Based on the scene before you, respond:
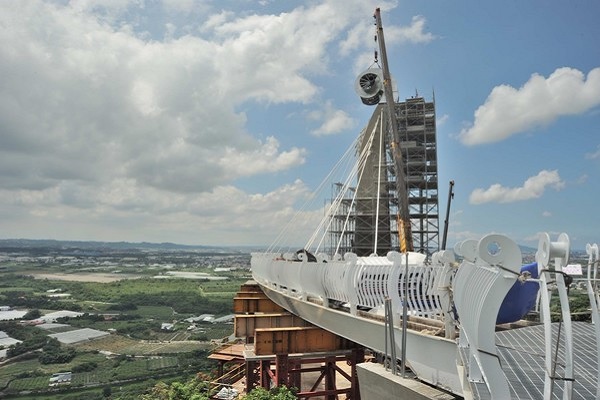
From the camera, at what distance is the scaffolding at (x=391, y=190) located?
1169 inches

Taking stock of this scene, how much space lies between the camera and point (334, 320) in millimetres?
9859

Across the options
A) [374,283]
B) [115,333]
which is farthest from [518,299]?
[115,333]

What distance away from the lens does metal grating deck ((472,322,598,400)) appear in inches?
156

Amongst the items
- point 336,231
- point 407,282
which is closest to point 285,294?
point 407,282

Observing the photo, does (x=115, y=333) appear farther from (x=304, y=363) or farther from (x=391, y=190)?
(x=304, y=363)

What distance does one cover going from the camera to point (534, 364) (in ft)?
16.2

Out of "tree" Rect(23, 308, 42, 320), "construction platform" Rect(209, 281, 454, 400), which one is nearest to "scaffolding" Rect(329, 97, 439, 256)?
"construction platform" Rect(209, 281, 454, 400)

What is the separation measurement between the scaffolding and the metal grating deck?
22.1 metres

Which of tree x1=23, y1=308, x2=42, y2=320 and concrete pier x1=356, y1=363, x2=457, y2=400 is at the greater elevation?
concrete pier x1=356, y1=363, x2=457, y2=400

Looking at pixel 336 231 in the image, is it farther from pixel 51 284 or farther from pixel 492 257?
pixel 51 284

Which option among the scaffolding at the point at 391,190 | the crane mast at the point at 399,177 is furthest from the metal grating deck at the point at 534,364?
the scaffolding at the point at 391,190

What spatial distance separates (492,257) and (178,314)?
12169 cm

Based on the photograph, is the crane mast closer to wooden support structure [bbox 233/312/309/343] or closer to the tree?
wooden support structure [bbox 233/312/309/343]

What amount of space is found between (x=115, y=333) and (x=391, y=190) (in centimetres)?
8400
